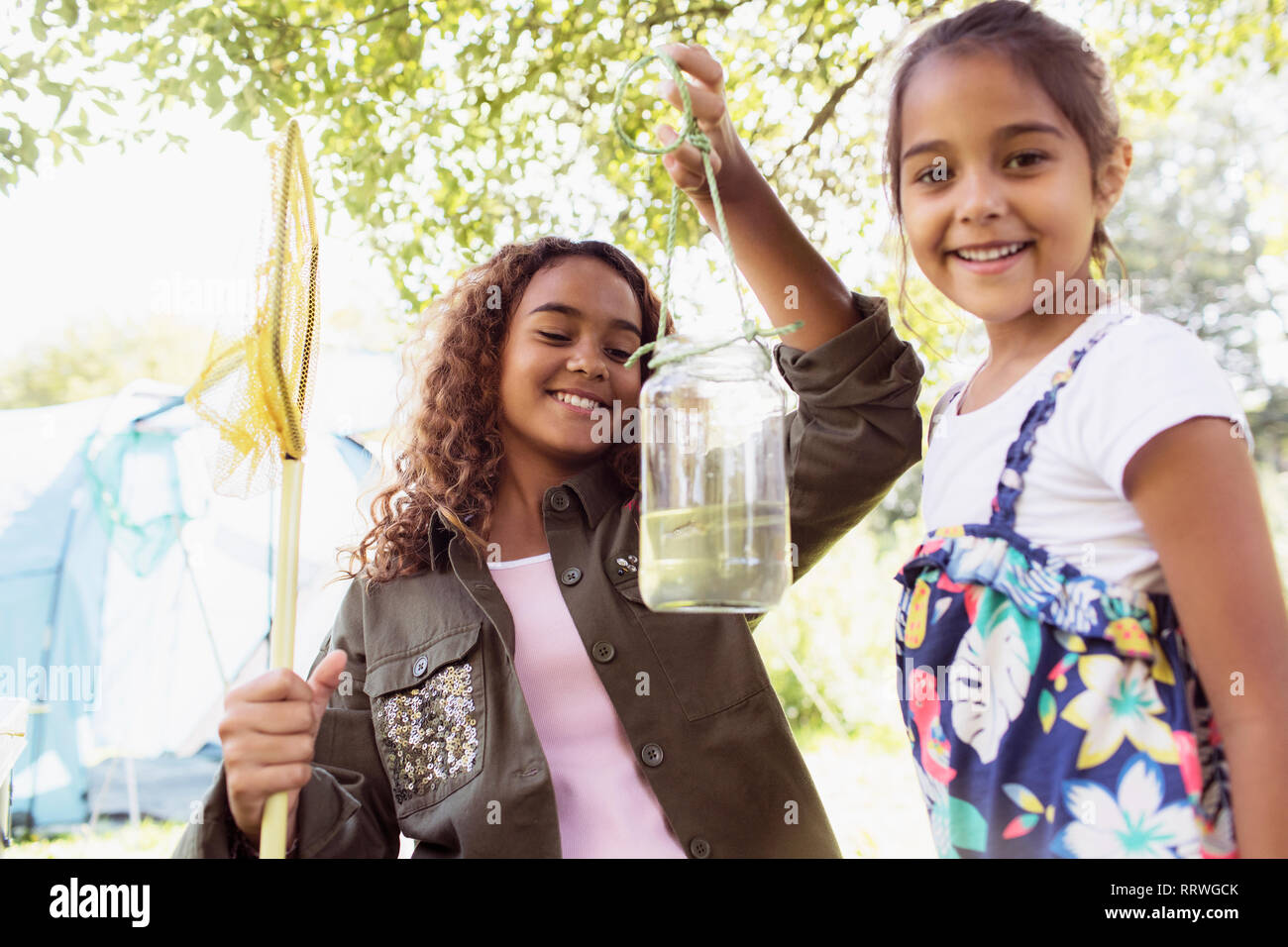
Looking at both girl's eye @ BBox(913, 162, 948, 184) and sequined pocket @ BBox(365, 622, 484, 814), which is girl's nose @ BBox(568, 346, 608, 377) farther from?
girl's eye @ BBox(913, 162, 948, 184)

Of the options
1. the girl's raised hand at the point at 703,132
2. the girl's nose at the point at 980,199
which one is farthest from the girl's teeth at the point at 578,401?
the girl's nose at the point at 980,199

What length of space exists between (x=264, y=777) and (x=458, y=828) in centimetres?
45

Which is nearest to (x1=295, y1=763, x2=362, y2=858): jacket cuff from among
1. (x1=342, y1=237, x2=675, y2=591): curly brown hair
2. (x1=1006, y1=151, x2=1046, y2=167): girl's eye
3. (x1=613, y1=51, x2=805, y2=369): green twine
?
(x1=342, y1=237, x2=675, y2=591): curly brown hair

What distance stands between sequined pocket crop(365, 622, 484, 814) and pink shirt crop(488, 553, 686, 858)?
11 cm

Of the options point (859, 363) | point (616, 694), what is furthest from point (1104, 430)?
point (616, 694)

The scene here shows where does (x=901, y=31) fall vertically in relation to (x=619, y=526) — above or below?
above

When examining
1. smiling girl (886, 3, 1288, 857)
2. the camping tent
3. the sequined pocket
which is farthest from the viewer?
the camping tent

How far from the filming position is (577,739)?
204cm

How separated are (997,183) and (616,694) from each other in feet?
3.66

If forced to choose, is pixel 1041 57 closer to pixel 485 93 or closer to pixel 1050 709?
pixel 1050 709

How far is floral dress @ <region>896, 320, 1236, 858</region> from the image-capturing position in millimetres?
1299

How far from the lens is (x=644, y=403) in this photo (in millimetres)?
1766
